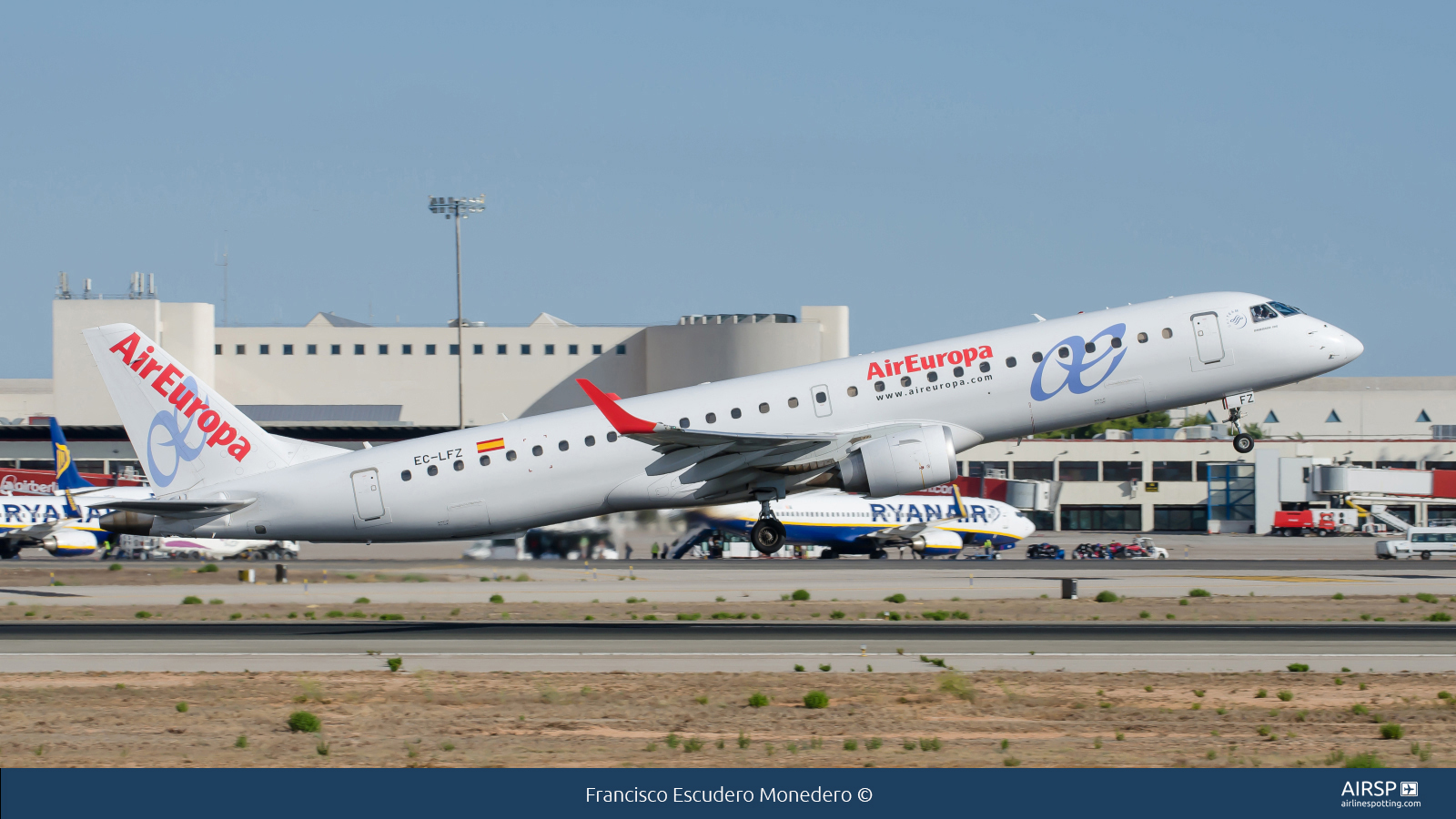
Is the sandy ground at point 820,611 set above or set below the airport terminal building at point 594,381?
below

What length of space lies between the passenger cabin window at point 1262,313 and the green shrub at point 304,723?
2590 cm

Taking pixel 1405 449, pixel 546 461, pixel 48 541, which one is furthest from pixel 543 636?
pixel 1405 449

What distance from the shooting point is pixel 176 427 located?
40844mm

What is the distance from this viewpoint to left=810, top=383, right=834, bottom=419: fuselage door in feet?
119

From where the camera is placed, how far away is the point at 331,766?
20.5 metres

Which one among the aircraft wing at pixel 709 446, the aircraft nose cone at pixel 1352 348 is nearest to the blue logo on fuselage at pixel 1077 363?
the aircraft wing at pixel 709 446

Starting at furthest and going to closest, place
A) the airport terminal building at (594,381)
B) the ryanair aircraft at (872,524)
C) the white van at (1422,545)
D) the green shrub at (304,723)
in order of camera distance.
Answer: the airport terminal building at (594,381) → the ryanair aircraft at (872,524) → the white van at (1422,545) → the green shrub at (304,723)

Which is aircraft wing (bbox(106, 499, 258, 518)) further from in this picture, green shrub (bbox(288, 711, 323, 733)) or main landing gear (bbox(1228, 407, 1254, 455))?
main landing gear (bbox(1228, 407, 1254, 455))

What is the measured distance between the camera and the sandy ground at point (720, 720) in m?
21.0

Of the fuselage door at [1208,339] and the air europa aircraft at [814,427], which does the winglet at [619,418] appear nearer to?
the air europa aircraft at [814,427]

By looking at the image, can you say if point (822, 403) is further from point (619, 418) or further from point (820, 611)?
point (820, 611)

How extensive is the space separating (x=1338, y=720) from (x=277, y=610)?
34.6 meters

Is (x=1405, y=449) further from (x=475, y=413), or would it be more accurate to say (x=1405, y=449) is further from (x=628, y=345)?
(x=475, y=413)

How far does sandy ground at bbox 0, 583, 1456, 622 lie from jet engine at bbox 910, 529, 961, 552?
110 ft
